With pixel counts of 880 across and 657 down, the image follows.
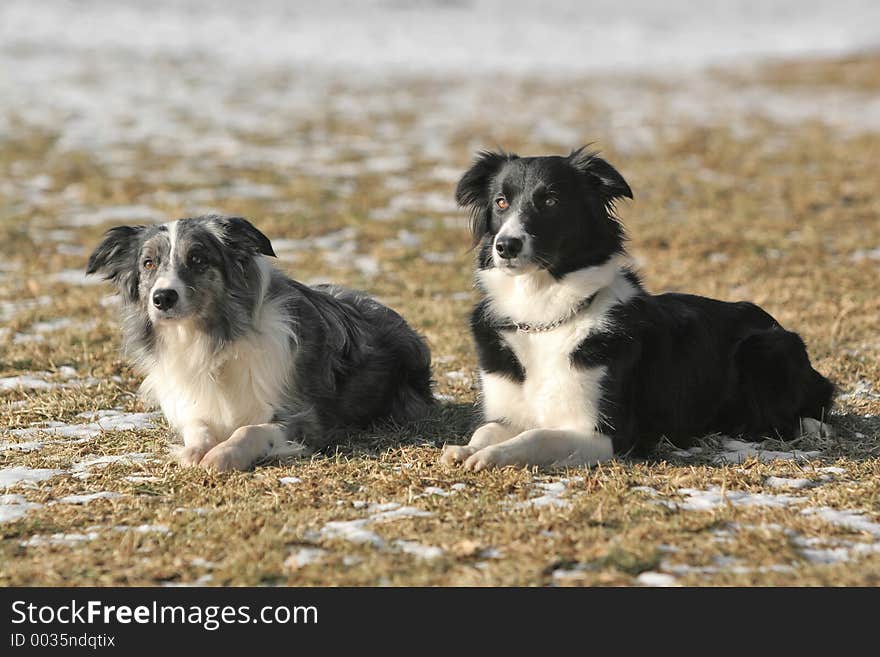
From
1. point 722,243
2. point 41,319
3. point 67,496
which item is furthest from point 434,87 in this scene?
point 67,496

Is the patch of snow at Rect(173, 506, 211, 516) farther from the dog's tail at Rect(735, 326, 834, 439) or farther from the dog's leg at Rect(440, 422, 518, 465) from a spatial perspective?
the dog's tail at Rect(735, 326, 834, 439)

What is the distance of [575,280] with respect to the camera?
5852 millimetres

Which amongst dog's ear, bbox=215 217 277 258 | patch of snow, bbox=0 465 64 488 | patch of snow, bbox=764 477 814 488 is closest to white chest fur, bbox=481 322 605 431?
patch of snow, bbox=764 477 814 488

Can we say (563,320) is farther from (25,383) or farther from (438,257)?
(438,257)

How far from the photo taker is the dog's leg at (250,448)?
18.5 feet

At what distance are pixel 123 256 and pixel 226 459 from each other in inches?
56.0

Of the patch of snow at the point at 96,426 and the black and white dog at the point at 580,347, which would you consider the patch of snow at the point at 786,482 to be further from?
the patch of snow at the point at 96,426

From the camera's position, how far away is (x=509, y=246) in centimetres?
559

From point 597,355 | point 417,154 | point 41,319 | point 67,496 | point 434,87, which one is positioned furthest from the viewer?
point 434,87

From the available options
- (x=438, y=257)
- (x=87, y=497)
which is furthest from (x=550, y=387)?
(x=438, y=257)

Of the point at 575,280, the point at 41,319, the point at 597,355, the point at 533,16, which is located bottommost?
the point at 41,319
